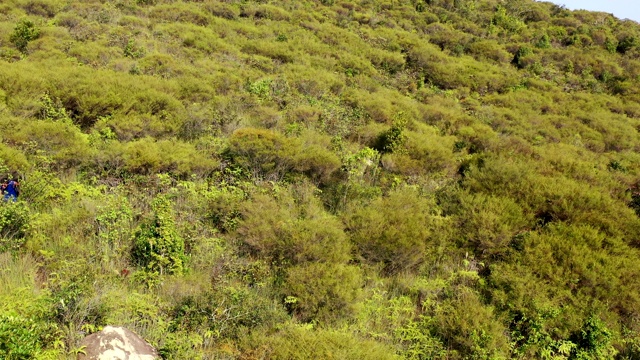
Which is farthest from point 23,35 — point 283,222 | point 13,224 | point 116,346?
point 116,346

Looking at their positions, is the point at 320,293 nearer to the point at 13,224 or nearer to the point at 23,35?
the point at 13,224

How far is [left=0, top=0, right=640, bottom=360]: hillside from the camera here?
3.96m

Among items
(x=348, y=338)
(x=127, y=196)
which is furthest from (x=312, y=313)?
(x=127, y=196)

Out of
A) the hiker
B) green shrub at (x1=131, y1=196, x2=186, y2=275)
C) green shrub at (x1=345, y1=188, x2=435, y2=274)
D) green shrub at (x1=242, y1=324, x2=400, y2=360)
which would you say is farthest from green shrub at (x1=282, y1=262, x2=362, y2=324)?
the hiker

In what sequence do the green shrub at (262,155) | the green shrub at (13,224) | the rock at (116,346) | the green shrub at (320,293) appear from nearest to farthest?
the rock at (116,346) → the green shrub at (320,293) → the green shrub at (13,224) → the green shrub at (262,155)

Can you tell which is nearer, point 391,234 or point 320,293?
point 320,293

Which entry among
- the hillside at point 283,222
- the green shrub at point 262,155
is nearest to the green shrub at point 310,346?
the hillside at point 283,222

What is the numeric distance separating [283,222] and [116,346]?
2592 millimetres

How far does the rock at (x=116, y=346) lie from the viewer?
3.23 m

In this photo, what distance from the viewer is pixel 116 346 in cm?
329

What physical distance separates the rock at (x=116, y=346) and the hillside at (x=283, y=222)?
0.11 metres

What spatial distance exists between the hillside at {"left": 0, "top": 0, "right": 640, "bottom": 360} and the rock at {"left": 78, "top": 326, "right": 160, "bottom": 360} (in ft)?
0.37

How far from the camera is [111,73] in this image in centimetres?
970

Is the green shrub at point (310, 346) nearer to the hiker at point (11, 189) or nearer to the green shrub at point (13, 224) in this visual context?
the green shrub at point (13, 224)
